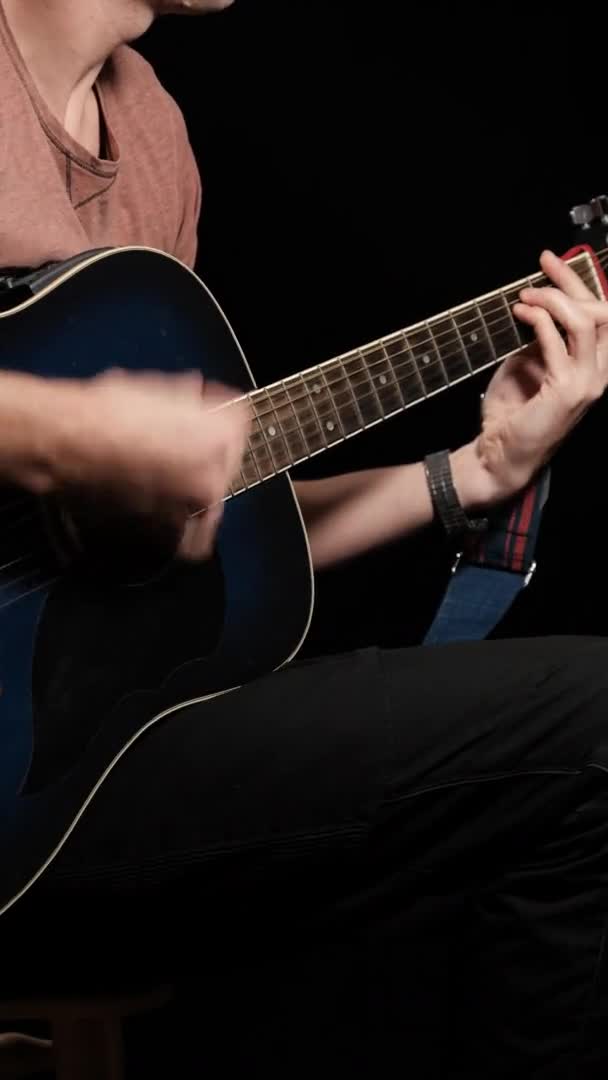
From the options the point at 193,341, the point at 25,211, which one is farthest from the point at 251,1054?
the point at 25,211

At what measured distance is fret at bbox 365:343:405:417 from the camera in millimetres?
1309

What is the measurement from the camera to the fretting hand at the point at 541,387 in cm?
137

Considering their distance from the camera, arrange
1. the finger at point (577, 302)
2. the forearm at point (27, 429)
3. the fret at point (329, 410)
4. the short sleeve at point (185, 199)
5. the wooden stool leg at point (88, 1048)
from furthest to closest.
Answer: the short sleeve at point (185, 199)
the finger at point (577, 302)
the fret at point (329, 410)
the wooden stool leg at point (88, 1048)
the forearm at point (27, 429)

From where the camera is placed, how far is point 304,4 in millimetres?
1884

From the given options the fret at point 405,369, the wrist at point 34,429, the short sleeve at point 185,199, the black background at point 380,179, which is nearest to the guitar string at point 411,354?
the fret at point 405,369

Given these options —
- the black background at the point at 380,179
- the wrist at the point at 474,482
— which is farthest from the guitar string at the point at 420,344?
the black background at the point at 380,179

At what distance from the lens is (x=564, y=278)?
4.59 feet

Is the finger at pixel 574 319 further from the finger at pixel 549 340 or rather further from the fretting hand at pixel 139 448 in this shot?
the fretting hand at pixel 139 448

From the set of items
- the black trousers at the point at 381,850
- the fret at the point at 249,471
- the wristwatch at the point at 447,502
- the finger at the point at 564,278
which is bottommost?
the black trousers at the point at 381,850

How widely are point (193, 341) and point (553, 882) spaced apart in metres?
0.55

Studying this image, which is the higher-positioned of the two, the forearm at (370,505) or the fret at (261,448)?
the fret at (261,448)

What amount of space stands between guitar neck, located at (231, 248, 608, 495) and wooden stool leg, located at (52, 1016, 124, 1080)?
1.60 feet

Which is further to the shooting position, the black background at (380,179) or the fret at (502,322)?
the black background at (380,179)

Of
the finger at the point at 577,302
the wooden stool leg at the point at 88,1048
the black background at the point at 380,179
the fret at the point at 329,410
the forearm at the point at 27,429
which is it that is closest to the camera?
the forearm at the point at 27,429
